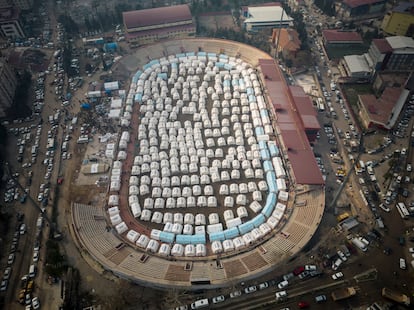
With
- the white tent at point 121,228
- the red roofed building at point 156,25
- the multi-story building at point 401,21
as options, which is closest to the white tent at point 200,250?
the white tent at point 121,228

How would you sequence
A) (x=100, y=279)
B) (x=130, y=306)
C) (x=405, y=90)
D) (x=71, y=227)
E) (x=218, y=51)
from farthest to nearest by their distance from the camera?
(x=218, y=51) → (x=405, y=90) → (x=71, y=227) → (x=100, y=279) → (x=130, y=306)

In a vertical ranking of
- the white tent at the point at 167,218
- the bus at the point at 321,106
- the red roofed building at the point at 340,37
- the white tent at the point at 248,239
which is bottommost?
the white tent at the point at 248,239

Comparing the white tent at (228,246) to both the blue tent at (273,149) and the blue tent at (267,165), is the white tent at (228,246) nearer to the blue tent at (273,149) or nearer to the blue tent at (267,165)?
the blue tent at (267,165)

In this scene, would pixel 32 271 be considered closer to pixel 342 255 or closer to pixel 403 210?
pixel 342 255

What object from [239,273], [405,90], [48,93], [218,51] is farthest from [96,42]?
[405,90]

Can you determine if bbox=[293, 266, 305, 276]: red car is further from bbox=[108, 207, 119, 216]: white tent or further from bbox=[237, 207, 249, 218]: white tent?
bbox=[108, 207, 119, 216]: white tent

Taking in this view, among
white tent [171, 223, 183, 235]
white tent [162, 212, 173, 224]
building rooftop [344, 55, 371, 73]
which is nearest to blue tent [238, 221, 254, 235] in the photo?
white tent [171, 223, 183, 235]

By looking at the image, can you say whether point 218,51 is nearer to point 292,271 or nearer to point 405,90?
point 405,90

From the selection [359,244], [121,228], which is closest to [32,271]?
[121,228]

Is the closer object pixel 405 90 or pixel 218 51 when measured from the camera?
pixel 405 90
